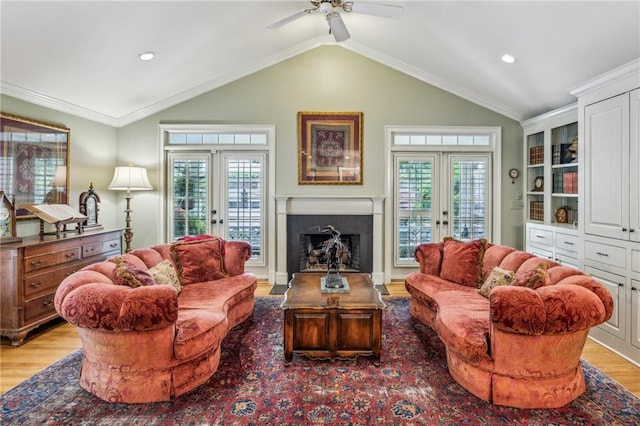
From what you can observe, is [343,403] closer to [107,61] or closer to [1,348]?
[1,348]

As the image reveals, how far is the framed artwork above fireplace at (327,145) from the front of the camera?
16.9 ft

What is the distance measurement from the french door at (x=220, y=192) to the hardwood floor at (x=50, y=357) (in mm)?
2170

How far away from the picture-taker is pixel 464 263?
3.53 meters

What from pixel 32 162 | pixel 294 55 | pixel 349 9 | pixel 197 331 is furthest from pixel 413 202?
pixel 32 162

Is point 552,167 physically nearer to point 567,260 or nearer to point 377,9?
point 567,260

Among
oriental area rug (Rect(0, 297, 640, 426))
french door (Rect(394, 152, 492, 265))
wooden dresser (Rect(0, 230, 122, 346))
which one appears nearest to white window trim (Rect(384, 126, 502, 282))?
french door (Rect(394, 152, 492, 265))

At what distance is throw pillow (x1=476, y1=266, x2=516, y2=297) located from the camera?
2.90 metres

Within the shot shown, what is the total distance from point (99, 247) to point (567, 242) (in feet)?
17.9

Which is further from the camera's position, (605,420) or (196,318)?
(196,318)

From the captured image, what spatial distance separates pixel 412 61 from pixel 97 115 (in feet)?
14.8

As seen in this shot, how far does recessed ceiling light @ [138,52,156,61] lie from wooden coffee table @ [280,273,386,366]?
3184 mm

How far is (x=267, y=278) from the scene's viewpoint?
5.29m

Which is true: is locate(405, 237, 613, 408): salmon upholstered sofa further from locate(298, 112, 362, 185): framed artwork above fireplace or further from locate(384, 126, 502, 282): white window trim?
locate(298, 112, 362, 185): framed artwork above fireplace

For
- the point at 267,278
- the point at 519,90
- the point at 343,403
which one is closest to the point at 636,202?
the point at 519,90
